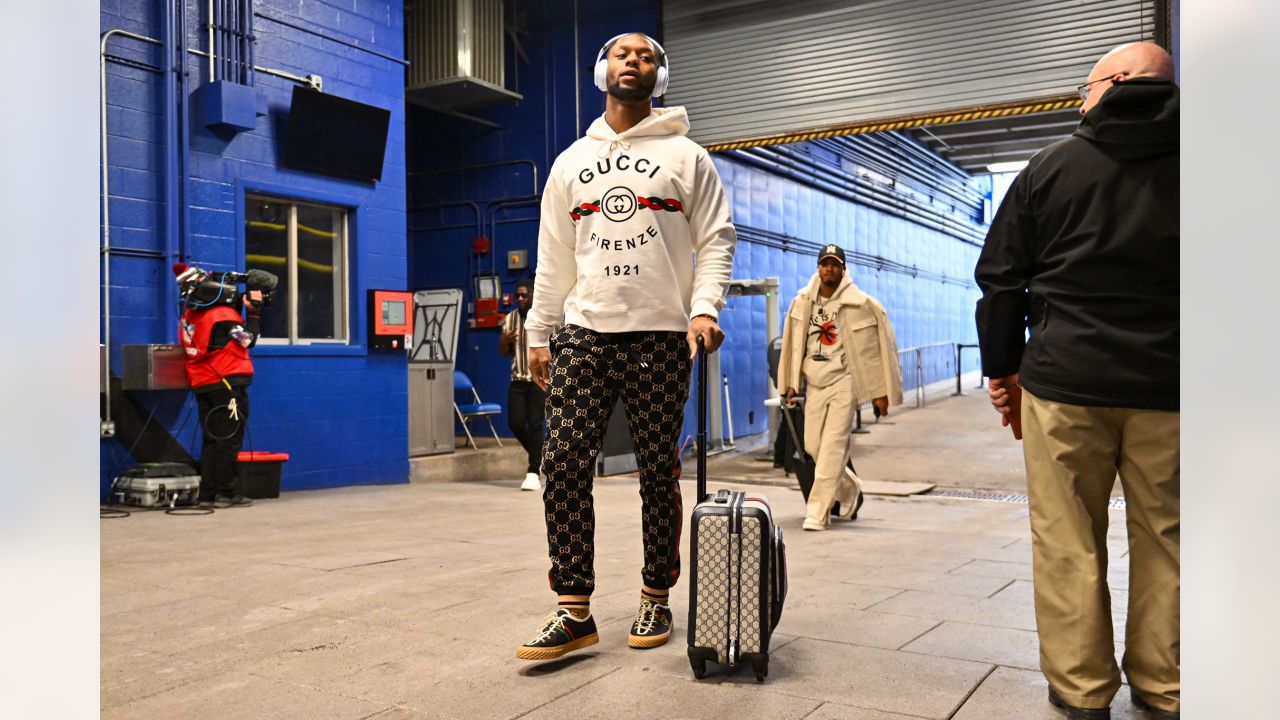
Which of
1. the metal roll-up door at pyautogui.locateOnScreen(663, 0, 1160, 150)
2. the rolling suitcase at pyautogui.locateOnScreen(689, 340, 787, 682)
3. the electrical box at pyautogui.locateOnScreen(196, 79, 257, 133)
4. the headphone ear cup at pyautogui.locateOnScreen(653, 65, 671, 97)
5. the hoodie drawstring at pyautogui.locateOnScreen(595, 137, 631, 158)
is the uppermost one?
the metal roll-up door at pyautogui.locateOnScreen(663, 0, 1160, 150)

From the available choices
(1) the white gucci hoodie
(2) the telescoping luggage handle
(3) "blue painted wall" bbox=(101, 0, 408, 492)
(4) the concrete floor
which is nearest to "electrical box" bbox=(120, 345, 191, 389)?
(3) "blue painted wall" bbox=(101, 0, 408, 492)

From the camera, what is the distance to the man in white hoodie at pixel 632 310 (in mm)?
3104

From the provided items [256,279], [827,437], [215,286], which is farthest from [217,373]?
[827,437]

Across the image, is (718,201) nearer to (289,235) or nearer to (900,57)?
(289,235)

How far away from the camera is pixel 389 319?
9.44m

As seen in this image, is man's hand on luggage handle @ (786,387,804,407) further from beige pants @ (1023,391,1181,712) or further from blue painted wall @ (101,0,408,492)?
blue painted wall @ (101,0,408,492)

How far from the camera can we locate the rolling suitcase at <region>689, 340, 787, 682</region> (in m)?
2.81

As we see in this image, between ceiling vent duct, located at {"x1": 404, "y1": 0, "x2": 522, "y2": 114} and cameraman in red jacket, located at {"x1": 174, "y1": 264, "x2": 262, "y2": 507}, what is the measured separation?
4.63 metres

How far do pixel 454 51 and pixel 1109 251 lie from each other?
9795 mm

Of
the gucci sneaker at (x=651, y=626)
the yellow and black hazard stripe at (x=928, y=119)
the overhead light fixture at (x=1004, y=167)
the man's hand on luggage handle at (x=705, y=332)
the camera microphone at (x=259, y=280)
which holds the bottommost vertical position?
A: the gucci sneaker at (x=651, y=626)

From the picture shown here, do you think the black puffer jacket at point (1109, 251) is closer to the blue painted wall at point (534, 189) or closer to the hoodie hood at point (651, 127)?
the hoodie hood at point (651, 127)

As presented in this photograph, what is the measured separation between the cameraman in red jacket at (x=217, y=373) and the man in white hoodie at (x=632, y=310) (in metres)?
4.85

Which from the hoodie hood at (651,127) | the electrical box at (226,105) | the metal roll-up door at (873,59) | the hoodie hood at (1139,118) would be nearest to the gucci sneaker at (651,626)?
the hoodie hood at (651,127)
